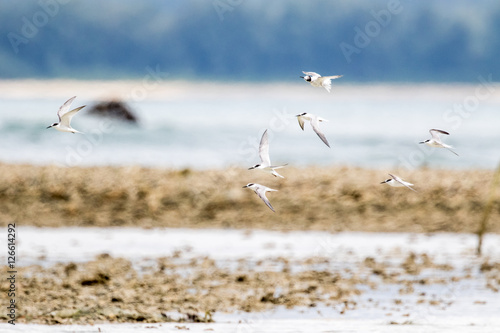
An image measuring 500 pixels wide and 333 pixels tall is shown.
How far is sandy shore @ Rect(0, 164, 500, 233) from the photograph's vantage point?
41.5 ft

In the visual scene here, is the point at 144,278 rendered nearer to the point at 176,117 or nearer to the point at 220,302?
the point at 220,302

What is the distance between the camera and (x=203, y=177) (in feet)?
47.0

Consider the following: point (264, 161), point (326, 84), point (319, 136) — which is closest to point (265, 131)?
point (264, 161)

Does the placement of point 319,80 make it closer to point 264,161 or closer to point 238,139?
point 264,161

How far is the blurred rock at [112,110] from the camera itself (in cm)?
2680

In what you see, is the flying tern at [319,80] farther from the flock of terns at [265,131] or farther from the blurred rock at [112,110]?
the blurred rock at [112,110]

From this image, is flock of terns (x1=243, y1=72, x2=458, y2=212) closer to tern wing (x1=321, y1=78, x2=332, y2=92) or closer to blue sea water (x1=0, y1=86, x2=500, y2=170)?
tern wing (x1=321, y1=78, x2=332, y2=92)

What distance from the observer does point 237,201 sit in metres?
13.3

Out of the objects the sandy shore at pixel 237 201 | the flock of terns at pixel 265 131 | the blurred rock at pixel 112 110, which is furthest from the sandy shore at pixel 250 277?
the blurred rock at pixel 112 110

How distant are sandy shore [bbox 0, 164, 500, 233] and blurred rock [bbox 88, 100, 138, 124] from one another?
12.4m

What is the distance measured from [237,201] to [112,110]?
14484mm

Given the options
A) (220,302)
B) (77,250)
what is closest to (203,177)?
(77,250)

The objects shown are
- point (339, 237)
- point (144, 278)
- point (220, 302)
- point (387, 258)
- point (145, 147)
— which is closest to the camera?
point (220, 302)

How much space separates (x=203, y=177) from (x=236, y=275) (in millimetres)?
5368
